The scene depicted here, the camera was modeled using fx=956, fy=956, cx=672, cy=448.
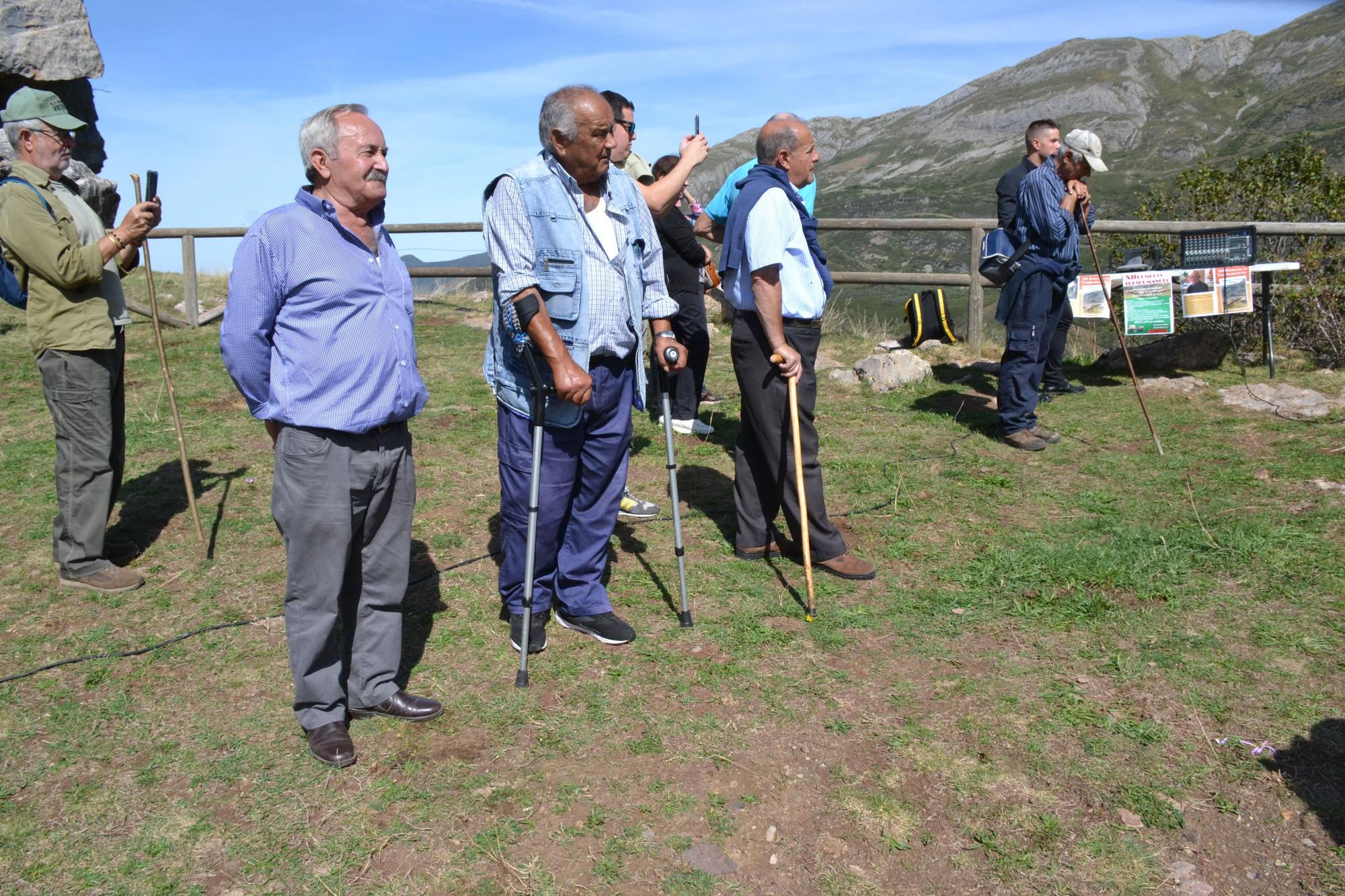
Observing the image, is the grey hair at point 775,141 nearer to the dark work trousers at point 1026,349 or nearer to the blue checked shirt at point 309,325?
the blue checked shirt at point 309,325

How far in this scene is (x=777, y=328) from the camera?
4.59 meters

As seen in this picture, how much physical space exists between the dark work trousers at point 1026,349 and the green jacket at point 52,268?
5.76 m

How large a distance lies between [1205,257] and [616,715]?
8.04 meters

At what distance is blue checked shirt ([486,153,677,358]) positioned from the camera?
3711 millimetres

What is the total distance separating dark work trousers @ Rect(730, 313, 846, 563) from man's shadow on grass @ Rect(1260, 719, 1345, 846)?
6.94ft

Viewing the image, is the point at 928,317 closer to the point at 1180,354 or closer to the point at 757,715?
the point at 1180,354

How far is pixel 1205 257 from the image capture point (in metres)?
9.05

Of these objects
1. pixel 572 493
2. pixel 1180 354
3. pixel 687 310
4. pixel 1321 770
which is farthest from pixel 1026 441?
pixel 572 493

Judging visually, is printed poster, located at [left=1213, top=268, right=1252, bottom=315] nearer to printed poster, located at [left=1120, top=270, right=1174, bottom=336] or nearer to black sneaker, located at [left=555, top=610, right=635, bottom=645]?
printed poster, located at [left=1120, top=270, right=1174, bottom=336]

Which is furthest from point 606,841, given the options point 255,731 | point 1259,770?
point 1259,770

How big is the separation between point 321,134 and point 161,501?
3.91 m

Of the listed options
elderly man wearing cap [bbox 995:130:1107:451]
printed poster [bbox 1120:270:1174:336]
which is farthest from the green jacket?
printed poster [bbox 1120:270:1174:336]

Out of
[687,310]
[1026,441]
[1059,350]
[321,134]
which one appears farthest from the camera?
[1059,350]

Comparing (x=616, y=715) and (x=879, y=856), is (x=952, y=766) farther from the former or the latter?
(x=616, y=715)
